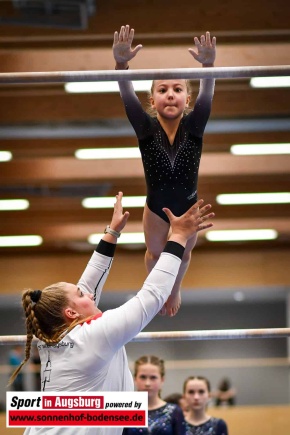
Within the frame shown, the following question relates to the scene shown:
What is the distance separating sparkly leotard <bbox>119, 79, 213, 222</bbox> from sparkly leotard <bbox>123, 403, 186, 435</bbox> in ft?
4.98

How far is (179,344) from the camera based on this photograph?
12.4 metres

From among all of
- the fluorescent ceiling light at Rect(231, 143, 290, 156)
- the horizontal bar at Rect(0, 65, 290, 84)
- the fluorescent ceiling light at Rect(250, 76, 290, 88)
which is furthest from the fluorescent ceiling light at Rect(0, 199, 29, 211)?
the horizontal bar at Rect(0, 65, 290, 84)

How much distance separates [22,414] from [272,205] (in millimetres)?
7607

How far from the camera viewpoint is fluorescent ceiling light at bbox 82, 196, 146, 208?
960cm

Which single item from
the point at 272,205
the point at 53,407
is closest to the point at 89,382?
the point at 53,407

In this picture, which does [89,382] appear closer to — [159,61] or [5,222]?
[159,61]

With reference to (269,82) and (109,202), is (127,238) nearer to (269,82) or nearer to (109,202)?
(109,202)

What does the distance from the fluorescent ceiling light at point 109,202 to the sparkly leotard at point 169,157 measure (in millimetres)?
6151

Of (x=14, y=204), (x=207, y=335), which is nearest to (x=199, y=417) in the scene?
(x=207, y=335)

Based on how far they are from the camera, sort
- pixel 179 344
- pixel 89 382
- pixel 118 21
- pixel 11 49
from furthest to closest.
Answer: pixel 179 344, pixel 11 49, pixel 118 21, pixel 89 382

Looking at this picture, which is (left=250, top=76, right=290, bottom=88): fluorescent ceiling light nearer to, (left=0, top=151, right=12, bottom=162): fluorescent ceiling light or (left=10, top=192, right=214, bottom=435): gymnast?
(left=0, top=151, right=12, bottom=162): fluorescent ceiling light

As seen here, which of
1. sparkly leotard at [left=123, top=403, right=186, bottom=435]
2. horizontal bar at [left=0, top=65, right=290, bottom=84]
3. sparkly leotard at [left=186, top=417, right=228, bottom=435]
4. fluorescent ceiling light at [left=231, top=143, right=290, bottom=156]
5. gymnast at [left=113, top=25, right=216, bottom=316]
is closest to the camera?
horizontal bar at [left=0, top=65, right=290, bottom=84]

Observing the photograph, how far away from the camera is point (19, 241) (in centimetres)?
1125

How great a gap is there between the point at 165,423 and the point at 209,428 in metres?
0.45
